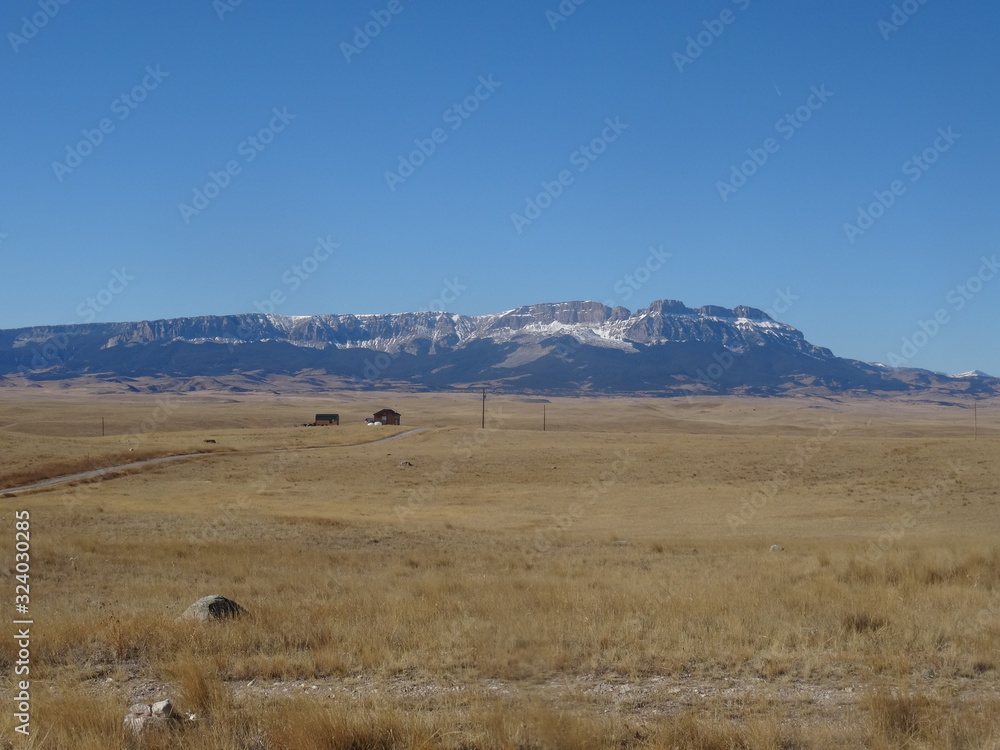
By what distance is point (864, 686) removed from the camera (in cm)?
770

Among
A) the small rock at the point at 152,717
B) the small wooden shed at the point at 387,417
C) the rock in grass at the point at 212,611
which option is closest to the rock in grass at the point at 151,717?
the small rock at the point at 152,717

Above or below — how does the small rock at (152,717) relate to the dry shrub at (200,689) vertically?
above

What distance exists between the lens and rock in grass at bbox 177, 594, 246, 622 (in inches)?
419

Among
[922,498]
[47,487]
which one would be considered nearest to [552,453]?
[922,498]

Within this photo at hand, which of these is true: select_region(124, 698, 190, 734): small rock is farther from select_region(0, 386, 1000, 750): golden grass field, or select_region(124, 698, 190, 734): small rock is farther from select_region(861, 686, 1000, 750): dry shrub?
select_region(861, 686, 1000, 750): dry shrub

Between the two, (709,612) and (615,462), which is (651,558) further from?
(615,462)

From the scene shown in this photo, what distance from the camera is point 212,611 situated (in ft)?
35.5

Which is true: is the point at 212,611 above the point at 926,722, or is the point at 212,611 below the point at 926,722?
below

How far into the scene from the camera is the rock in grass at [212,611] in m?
10.6

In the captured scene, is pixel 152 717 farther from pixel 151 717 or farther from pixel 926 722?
pixel 926 722

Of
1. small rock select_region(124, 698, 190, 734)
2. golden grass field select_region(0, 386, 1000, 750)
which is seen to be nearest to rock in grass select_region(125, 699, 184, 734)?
small rock select_region(124, 698, 190, 734)

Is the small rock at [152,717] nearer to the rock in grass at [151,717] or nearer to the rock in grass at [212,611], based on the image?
the rock in grass at [151,717]

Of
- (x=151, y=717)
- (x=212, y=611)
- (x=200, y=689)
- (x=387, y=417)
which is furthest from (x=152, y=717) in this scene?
(x=387, y=417)

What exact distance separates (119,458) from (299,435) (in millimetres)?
33251
